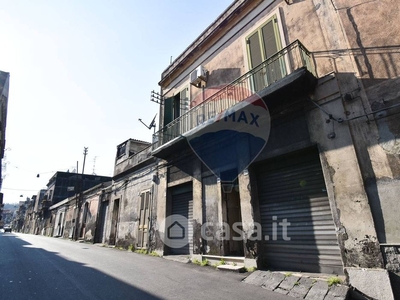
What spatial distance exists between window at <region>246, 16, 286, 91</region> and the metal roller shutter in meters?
4.79

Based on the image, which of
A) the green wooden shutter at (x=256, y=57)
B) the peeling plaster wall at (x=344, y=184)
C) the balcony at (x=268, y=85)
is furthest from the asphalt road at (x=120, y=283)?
the green wooden shutter at (x=256, y=57)

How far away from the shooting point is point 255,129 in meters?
6.60

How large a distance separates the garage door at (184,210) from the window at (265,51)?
15.3ft

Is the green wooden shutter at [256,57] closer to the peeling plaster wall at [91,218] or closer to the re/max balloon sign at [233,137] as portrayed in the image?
the re/max balloon sign at [233,137]

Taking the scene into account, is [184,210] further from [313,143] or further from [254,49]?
[254,49]

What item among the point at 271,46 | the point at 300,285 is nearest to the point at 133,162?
the point at 271,46

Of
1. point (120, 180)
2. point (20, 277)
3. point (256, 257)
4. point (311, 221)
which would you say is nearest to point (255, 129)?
point (311, 221)

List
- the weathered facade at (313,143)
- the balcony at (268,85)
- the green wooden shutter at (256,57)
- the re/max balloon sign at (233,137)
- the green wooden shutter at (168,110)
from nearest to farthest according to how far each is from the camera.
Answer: the weathered facade at (313,143)
the balcony at (268,85)
the re/max balloon sign at (233,137)
the green wooden shutter at (256,57)
the green wooden shutter at (168,110)

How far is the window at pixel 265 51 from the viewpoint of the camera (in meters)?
6.32

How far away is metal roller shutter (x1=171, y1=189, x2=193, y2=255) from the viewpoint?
8219mm

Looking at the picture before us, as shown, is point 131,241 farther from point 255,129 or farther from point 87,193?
point 87,193

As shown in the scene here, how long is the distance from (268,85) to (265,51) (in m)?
1.66

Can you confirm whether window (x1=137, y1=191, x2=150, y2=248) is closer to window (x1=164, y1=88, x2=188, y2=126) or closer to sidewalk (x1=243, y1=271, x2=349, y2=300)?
window (x1=164, y1=88, x2=188, y2=126)

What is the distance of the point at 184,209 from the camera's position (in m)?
8.76
